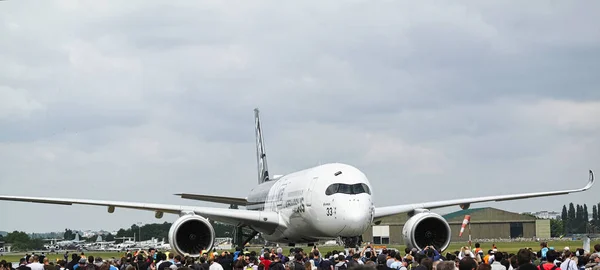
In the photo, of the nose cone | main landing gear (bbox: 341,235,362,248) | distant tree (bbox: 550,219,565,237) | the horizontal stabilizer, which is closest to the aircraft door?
main landing gear (bbox: 341,235,362,248)

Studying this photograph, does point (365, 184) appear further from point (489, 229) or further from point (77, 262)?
point (489, 229)

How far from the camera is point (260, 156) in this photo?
2534 inches

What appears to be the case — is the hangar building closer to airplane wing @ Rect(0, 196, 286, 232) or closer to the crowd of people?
airplane wing @ Rect(0, 196, 286, 232)

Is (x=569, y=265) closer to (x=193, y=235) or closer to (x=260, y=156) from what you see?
(x=193, y=235)

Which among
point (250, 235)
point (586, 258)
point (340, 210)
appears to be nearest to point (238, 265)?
point (586, 258)

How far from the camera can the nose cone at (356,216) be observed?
3528 centimetres

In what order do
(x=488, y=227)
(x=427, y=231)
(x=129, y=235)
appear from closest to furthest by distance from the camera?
(x=427, y=231)
(x=488, y=227)
(x=129, y=235)

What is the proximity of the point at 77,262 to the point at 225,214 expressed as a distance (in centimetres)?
1619

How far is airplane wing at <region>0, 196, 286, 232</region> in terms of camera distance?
39.1m

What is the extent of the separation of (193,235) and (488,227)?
60.1 meters

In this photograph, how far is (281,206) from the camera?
42.1 m

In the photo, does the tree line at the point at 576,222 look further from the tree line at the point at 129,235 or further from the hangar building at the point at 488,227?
the tree line at the point at 129,235

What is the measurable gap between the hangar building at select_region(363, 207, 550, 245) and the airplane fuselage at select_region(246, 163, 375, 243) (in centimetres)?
4438

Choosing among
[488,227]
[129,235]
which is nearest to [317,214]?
[488,227]
